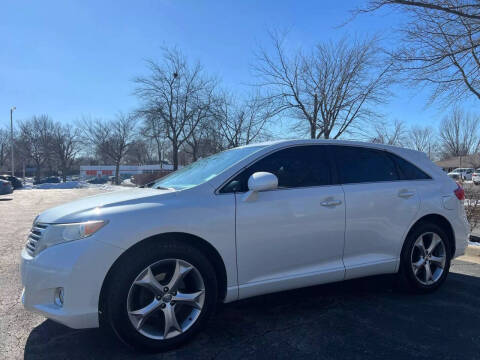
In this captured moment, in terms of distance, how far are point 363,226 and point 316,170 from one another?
0.73 metres

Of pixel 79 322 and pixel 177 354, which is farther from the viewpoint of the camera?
pixel 177 354

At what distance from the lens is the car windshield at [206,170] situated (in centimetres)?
323

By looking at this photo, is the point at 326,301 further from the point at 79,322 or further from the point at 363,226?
the point at 79,322

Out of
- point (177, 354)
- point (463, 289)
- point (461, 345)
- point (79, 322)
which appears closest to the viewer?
point (79, 322)

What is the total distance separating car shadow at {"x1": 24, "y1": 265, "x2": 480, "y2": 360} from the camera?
2629 mm

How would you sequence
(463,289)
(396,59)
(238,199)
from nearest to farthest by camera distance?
1. (238,199)
2. (463,289)
3. (396,59)

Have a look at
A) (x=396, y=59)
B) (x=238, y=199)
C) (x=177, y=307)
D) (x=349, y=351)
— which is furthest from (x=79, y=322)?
(x=396, y=59)

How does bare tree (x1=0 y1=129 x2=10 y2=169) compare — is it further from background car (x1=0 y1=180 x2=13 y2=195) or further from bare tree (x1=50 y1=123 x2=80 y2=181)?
background car (x1=0 y1=180 x2=13 y2=195)

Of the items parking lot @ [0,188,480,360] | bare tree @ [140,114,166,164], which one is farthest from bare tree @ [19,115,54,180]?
parking lot @ [0,188,480,360]

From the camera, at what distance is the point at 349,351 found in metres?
2.65

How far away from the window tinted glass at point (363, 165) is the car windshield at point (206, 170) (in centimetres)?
91

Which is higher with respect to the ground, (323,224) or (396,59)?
(396,59)

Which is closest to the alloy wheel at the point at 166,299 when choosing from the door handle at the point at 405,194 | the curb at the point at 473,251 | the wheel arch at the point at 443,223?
the door handle at the point at 405,194

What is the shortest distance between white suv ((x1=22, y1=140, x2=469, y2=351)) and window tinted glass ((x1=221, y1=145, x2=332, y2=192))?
1cm
